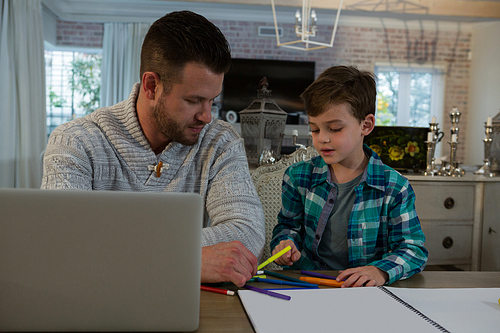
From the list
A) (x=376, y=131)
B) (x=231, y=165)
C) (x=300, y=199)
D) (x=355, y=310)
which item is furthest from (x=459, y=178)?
(x=355, y=310)

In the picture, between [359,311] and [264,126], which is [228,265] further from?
[264,126]

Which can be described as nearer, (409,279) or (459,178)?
(409,279)

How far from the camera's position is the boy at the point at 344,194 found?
3.65 feet

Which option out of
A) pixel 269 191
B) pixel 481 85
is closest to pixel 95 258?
pixel 269 191

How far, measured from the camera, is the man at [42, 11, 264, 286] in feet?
3.48

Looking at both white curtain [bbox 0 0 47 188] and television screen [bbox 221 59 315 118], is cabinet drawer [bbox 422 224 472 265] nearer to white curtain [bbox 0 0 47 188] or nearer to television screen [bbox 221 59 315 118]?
white curtain [bbox 0 0 47 188]

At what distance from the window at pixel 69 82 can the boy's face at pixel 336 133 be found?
6.37 m

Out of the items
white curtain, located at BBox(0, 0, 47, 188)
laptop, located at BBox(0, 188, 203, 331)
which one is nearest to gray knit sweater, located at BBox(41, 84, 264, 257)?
laptop, located at BBox(0, 188, 203, 331)

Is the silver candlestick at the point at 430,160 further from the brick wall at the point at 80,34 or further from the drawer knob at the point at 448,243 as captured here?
the brick wall at the point at 80,34

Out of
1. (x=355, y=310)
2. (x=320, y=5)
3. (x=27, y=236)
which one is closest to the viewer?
(x=27, y=236)

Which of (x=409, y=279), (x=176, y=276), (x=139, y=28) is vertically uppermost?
(x=139, y=28)

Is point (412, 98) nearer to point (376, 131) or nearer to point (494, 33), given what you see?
point (494, 33)

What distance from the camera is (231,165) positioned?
3.87 ft

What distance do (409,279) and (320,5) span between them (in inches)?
216
